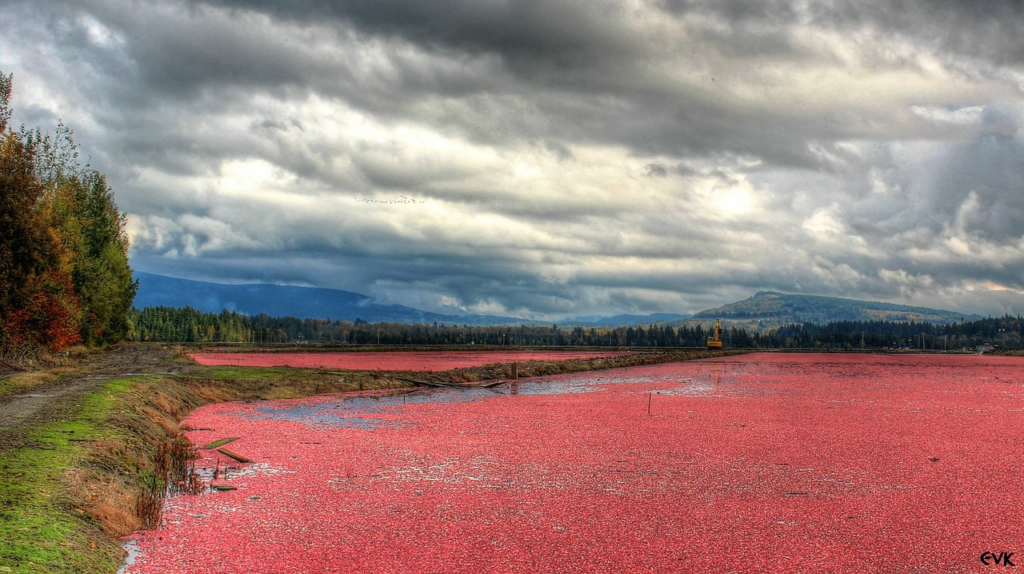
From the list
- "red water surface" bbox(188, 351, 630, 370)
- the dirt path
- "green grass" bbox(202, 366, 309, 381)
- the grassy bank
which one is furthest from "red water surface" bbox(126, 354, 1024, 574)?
"red water surface" bbox(188, 351, 630, 370)

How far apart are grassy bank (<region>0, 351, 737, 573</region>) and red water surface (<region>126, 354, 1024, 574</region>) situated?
24.3 inches

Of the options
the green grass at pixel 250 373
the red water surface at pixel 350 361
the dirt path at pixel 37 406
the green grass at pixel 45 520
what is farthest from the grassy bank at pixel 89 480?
the red water surface at pixel 350 361

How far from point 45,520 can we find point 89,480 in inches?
103

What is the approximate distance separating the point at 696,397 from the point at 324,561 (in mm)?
27990

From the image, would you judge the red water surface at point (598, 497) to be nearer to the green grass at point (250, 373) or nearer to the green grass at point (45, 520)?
the green grass at point (45, 520)

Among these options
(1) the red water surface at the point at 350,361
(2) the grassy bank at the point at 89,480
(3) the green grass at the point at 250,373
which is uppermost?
(2) the grassy bank at the point at 89,480

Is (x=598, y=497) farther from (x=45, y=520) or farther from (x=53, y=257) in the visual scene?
(x=53, y=257)

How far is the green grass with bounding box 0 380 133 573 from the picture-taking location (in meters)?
7.65

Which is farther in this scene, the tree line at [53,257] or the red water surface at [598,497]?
the tree line at [53,257]

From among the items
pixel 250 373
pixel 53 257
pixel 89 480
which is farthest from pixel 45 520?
pixel 250 373

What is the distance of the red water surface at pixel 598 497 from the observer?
31.5 feet

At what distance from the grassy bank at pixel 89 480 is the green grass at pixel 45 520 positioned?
0.03 ft

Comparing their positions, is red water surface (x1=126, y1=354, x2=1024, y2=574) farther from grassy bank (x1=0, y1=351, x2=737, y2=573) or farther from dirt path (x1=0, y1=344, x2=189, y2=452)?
dirt path (x1=0, y1=344, x2=189, y2=452)

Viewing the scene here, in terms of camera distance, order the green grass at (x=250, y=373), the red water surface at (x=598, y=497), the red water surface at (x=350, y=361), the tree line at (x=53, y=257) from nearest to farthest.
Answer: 1. the red water surface at (x=598, y=497)
2. the tree line at (x=53, y=257)
3. the green grass at (x=250, y=373)
4. the red water surface at (x=350, y=361)
